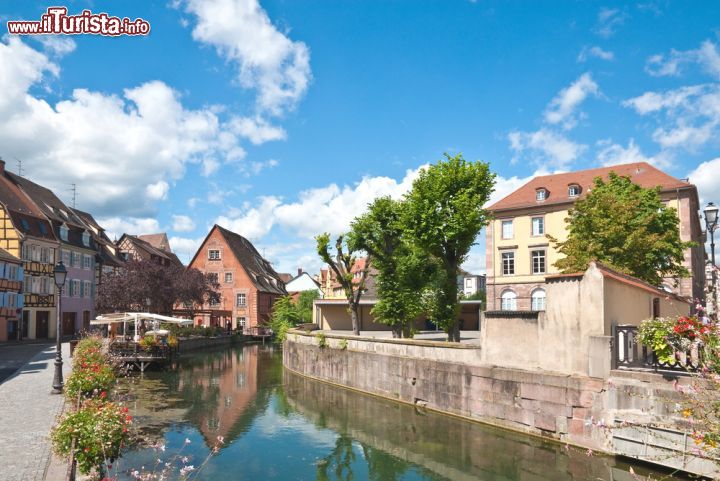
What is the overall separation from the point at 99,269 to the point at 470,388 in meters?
50.0

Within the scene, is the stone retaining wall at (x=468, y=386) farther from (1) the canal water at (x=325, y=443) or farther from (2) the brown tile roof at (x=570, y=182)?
(2) the brown tile roof at (x=570, y=182)

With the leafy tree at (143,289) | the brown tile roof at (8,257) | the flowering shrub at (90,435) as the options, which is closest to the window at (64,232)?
the leafy tree at (143,289)

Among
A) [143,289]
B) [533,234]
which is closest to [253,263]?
[143,289]

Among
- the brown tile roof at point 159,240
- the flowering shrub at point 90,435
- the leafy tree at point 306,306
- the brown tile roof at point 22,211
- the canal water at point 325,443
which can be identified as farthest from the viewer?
the brown tile roof at point 159,240

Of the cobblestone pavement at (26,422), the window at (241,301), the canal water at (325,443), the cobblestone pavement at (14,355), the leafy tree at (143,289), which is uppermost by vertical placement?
the leafy tree at (143,289)

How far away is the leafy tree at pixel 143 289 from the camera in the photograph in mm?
48781

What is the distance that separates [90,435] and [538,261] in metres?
43.5

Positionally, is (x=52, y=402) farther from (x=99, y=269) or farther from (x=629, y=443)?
(x=99, y=269)

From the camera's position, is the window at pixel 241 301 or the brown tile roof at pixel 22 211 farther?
the window at pixel 241 301

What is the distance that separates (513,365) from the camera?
706 inches

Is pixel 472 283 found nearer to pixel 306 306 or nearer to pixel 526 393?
pixel 306 306

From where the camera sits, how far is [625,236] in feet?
87.6

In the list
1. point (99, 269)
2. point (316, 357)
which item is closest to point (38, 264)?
point (99, 269)

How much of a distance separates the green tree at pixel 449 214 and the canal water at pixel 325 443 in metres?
6.90
